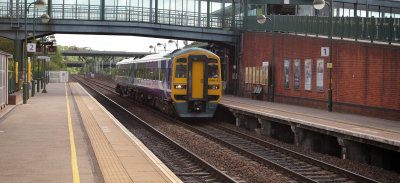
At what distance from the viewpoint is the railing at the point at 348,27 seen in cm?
2025

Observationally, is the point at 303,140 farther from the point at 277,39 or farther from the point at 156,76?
the point at 277,39

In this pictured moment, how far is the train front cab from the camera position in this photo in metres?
22.5

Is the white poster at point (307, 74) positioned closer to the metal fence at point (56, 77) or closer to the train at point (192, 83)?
the train at point (192, 83)

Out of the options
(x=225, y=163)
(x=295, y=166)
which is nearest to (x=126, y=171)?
(x=225, y=163)

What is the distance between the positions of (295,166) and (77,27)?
2841 centimetres

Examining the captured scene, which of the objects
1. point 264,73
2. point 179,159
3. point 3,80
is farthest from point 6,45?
point 179,159

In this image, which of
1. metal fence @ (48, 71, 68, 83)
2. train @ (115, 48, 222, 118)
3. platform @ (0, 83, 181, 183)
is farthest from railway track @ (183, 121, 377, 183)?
metal fence @ (48, 71, 68, 83)

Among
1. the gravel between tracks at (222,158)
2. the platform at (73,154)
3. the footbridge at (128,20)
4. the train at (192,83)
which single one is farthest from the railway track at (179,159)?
the footbridge at (128,20)

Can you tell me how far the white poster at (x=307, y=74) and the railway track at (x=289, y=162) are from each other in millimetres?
8458

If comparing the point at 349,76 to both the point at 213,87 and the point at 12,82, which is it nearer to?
the point at 213,87

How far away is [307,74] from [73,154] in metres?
17.5

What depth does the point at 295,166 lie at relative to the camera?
12.9m

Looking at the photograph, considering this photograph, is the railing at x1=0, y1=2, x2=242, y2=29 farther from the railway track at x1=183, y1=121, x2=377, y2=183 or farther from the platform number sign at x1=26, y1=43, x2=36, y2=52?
the railway track at x1=183, y1=121, x2=377, y2=183

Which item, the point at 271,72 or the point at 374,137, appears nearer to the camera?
the point at 374,137
